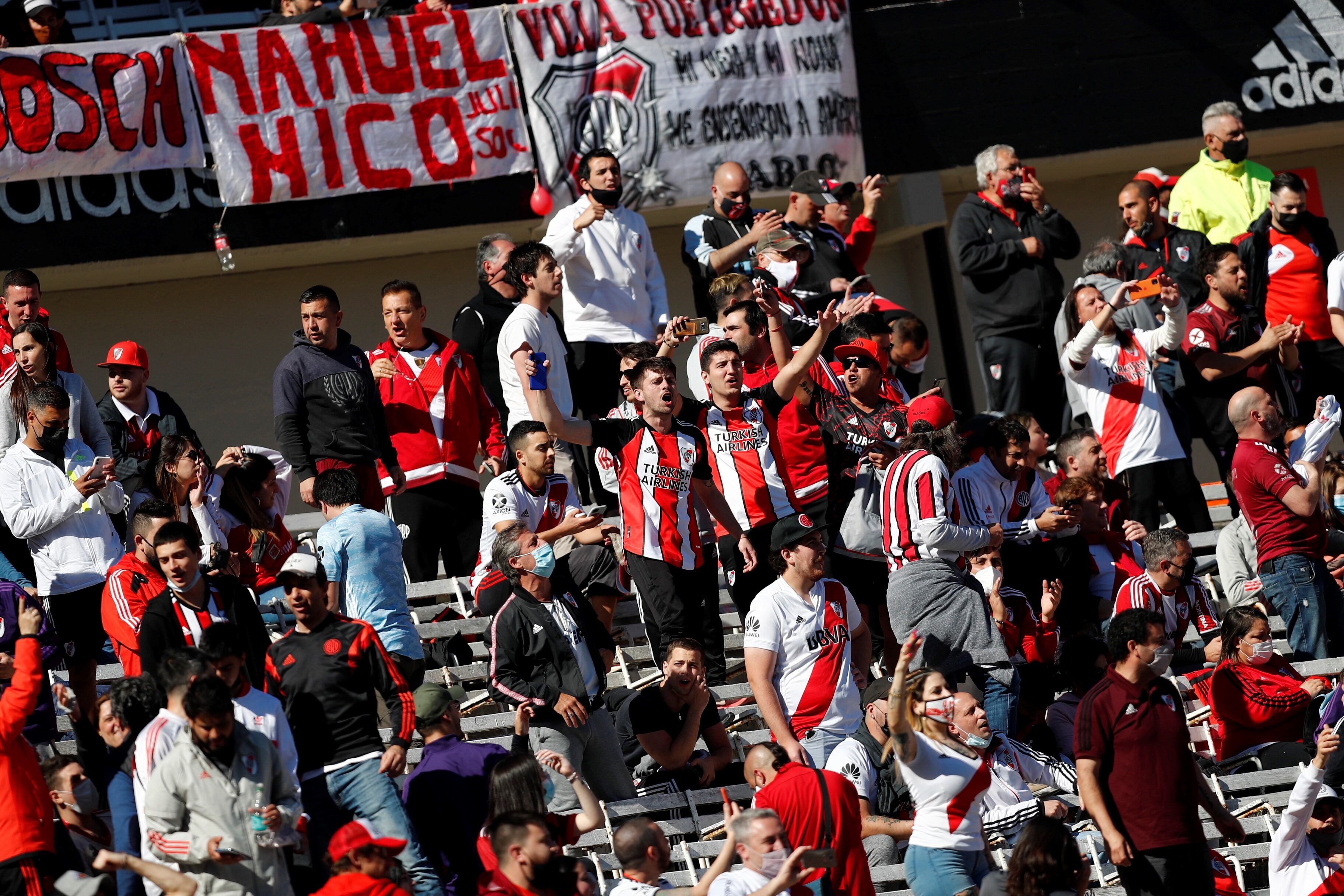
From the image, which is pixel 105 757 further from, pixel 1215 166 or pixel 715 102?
pixel 1215 166

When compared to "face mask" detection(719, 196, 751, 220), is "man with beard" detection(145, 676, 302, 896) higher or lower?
lower

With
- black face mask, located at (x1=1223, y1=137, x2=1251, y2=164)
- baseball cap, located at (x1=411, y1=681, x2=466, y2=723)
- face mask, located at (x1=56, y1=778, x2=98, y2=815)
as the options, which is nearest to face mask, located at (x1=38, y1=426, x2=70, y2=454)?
face mask, located at (x1=56, y1=778, x2=98, y2=815)

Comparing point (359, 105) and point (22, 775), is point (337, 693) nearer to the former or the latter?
point (22, 775)

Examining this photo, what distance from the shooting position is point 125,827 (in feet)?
22.1

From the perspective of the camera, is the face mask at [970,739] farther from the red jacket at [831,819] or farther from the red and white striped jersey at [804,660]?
the red and white striped jersey at [804,660]

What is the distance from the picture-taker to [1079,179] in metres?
15.2

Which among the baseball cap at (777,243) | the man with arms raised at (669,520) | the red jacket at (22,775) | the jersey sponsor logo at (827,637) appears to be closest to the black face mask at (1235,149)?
the baseball cap at (777,243)

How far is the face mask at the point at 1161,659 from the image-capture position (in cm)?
743

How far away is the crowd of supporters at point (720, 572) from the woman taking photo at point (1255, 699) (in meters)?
0.02

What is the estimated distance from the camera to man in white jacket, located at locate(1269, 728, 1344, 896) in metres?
7.49

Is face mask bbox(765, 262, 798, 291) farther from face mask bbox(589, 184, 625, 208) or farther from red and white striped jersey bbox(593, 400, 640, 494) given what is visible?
red and white striped jersey bbox(593, 400, 640, 494)

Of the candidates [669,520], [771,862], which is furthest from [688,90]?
[771,862]

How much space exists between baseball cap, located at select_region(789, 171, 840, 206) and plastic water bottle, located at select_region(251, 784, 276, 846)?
246 inches

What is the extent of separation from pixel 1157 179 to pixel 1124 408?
2686 millimetres
